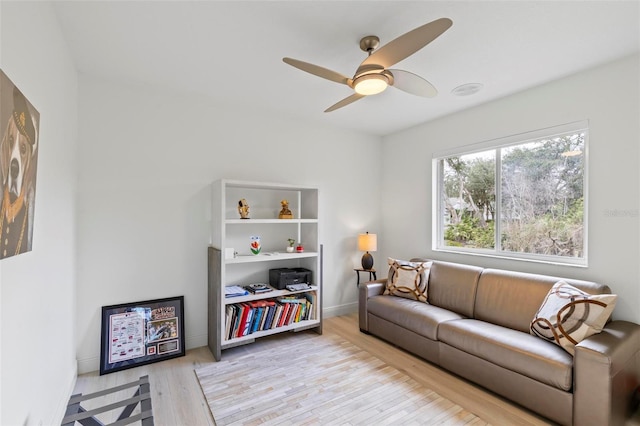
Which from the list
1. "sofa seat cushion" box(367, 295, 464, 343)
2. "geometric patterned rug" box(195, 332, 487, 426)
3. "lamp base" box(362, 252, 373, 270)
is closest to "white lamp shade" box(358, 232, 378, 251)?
"lamp base" box(362, 252, 373, 270)

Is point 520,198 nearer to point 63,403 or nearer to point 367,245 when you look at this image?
point 367,245

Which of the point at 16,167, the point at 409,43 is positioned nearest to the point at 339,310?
the point at 409,43

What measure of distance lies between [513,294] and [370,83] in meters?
2.19

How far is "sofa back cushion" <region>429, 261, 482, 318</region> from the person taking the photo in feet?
9.71

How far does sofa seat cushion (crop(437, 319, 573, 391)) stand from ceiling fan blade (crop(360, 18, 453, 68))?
2096 millimetres

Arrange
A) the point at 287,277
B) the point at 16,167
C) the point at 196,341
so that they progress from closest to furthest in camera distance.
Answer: the point at 16,167, the point at 196,341, the point at 287,277

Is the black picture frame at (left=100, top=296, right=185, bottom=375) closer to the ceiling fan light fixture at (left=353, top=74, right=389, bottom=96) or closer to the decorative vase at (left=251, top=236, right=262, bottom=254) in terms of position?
the decorative vase at (left=251, top=236, right=262, bottom=254)

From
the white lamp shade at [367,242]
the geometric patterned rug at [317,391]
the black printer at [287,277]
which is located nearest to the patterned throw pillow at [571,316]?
the geometric patterned rug at [317,391]

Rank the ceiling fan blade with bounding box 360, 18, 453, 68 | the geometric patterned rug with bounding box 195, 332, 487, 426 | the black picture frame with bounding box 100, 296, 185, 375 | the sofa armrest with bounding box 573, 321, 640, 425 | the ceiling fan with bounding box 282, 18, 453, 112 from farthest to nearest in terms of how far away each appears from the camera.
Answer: the black picture frame with bounding box 100, 296, 185, 375, the geometric patterned rug with bounding box 195, 332, 487, 426, the sofa armrest with bounding box 573, 321, 640, 425, the ceiling fan with bounding box 282, 18, 453, 112, the ceiling fan blade with bounding box 360, 18, 453, 68

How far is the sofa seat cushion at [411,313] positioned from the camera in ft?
8.89

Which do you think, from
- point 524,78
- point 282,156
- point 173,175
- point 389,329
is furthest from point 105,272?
point 524,78

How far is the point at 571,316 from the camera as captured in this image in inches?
81.9

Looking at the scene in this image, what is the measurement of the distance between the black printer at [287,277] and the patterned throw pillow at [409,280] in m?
0.96

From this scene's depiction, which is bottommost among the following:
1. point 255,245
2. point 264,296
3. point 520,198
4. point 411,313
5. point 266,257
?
point 411,313
